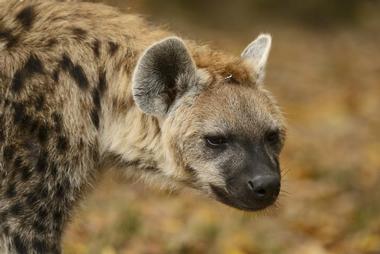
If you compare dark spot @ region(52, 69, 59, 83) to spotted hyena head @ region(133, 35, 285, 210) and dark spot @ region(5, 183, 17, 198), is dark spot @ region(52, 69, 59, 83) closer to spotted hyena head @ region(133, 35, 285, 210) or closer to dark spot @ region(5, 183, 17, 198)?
spotted hyena head @ region(133, 35, 285, 210)

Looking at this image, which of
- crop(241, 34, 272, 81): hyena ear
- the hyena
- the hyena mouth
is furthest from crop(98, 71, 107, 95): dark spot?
crop(241, 34, 272, 81): hyena ear

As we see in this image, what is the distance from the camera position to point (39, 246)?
464 centimetres

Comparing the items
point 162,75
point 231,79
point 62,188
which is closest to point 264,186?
point 231,79

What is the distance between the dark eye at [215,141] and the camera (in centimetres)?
492

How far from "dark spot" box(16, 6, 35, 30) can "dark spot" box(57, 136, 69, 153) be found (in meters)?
0.65

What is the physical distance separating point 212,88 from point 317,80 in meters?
7.88

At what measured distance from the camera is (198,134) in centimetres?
496

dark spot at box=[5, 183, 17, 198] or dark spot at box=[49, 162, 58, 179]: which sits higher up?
dark spot at box=[49, 162, 58, 179]

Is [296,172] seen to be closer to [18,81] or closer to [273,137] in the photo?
[273,137]

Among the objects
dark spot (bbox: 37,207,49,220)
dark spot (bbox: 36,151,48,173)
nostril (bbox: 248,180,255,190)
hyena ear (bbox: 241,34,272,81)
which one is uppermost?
hyena ear (bbox: 241,34,272,81)

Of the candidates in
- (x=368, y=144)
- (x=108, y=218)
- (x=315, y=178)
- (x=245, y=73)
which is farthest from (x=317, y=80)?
(x=245, y=73)

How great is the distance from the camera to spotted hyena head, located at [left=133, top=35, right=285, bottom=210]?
15.9 feet

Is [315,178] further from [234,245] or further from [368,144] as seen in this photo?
[234,245]

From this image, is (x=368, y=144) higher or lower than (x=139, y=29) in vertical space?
lower
